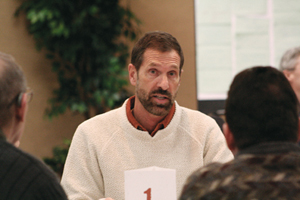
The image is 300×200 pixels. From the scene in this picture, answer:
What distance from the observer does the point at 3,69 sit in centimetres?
98

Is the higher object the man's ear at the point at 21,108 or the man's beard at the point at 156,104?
the man's ear at the point at 21,108

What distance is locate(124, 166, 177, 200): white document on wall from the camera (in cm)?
129

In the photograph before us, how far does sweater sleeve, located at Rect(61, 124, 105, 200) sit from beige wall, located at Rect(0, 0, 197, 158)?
1.77 m

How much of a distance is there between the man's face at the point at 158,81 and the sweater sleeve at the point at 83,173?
0.34m

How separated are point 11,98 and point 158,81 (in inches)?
34.5

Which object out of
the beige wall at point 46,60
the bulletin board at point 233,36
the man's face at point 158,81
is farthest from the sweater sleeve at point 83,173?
the bulletin board at point 233,36

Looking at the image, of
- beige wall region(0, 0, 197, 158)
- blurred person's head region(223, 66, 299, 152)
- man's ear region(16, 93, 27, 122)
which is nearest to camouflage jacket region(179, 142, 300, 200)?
blurred person's head region(223, 66, 299, 152)

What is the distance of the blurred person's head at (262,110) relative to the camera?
86 centimetres

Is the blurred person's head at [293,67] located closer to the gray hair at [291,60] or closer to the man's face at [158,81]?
the gray hair at [291,60]

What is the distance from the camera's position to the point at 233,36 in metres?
3.61

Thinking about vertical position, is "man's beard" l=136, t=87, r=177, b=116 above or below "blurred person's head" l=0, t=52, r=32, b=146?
below

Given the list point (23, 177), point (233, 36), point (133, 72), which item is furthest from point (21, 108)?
point (233, 36)

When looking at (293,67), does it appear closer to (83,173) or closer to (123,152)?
(123,152)

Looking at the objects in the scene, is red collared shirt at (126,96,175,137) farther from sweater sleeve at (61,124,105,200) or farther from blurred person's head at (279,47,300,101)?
blurred person's head at (279,47,300,101)
